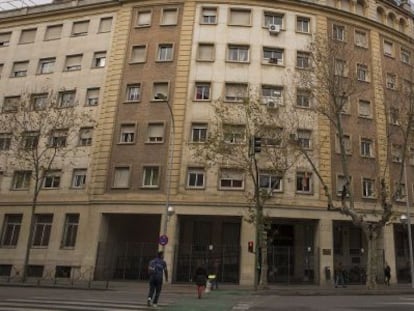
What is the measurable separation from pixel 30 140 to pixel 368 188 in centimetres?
2344

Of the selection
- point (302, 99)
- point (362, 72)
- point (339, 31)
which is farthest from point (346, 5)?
point (302, 99)

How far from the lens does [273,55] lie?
3164cm

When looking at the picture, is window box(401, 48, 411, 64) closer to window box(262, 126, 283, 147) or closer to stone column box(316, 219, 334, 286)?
stone column box(316, 219, 334, 286)

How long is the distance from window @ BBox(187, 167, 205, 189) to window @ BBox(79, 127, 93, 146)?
7.74 metres

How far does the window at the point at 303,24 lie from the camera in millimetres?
32875

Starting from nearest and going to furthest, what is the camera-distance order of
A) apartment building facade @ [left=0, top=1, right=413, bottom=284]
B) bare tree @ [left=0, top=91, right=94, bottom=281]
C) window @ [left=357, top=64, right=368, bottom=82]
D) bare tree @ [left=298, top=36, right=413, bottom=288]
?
bare tree @ [left=298, top=36, right=413, bottom=288], apartment building facade @ [left=0, top=1, right=413, bottom=284], bare tree @ [left=0, top=91, right=94, bottom=281], window @ [left=357, top=64, right=368, bottom=82]

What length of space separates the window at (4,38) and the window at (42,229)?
15.7 metres

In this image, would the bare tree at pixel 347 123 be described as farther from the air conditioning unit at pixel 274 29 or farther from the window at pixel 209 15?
the window at pixel 209 15

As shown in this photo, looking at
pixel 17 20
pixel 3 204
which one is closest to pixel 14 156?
pixel 3 204

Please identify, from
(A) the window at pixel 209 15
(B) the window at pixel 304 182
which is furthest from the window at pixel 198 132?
(A) the window at pixel 209 15

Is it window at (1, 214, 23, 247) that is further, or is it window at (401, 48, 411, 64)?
window at (401, 48, 411, 64)

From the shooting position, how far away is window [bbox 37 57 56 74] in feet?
112

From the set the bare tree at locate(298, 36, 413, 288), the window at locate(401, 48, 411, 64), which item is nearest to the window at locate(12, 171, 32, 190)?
the bare tree at locate(298, 36, 413, 288)

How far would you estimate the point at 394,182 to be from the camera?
31.5m
